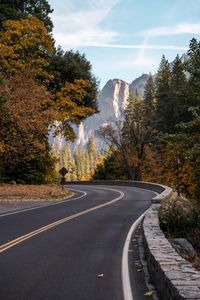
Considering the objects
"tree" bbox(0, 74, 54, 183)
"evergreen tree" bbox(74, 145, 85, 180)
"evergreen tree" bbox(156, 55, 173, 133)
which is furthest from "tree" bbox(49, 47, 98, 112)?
"evergreen tree" bbox(74, 145, 85, 180)

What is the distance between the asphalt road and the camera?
8.27 metres

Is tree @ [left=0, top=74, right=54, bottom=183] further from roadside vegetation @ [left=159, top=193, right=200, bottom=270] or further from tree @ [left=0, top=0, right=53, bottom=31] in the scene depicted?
roadside vegetation @ [left=159, top=193, right=200, bottom=270]

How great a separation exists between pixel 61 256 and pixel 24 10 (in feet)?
126

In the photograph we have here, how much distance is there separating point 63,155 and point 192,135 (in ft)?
509

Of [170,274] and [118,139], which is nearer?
[170,274]

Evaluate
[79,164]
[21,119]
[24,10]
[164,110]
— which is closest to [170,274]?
[21,119]

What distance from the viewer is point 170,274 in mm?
7035

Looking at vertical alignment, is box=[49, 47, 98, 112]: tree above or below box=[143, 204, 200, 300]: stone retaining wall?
above

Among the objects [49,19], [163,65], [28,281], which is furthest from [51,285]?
[163,65]

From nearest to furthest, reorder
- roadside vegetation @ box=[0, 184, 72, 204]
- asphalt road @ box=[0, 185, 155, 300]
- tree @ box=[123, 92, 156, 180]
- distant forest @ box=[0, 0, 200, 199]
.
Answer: asphalt road @ box=[0, 185, 155, 300] < distant forest @ box=[0, 0, 200, 199] < roadside vegetation @ box=[0, 184, 72, 204] < tree @ box=[123, 92, 156, 180]

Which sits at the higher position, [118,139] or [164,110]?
[164,110]

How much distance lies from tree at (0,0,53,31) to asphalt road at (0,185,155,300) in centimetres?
2488

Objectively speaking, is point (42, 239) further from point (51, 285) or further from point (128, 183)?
point (128, 183)

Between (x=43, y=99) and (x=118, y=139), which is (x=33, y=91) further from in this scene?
(x=118, y=139)
